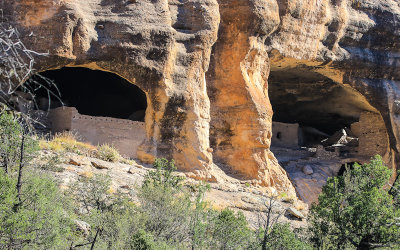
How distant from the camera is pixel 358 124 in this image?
19984 mm

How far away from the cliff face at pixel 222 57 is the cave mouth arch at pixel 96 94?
15.4 feet

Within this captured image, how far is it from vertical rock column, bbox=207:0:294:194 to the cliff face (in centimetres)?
3

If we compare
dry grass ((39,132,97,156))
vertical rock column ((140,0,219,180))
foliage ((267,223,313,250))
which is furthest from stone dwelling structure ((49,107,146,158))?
foliage ((267,223,313,250))

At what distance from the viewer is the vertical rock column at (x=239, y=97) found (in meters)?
14.8

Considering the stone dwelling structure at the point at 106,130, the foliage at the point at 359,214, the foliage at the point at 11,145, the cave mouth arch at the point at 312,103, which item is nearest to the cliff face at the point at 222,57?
the cave mouth arch at the point at 312,103

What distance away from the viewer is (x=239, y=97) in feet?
49.0

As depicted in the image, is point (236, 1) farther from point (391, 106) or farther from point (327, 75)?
point (391, 106)

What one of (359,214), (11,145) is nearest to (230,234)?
(359,214)

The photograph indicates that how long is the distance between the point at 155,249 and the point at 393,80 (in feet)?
42.1

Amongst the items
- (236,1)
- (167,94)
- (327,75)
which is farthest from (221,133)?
(327,75)

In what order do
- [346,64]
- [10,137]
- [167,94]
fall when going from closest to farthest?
1. [10,137]
2. [167,94]
3. [346,64]

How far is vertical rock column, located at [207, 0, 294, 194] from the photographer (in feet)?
48.4

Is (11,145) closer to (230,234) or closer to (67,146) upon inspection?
(67,146)

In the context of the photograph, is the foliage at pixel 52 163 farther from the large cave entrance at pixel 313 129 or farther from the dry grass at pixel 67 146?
the large cave entrance at pixel 313 129
